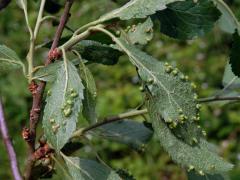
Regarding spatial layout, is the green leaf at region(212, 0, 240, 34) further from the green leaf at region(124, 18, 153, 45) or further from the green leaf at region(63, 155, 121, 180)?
the green leaf at region(63, 155, 121, 180)

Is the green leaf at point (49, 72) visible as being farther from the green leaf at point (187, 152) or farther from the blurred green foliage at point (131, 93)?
the blurred green foliage at point (131, 93)

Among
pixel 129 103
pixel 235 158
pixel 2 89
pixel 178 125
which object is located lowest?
pixel 235 158

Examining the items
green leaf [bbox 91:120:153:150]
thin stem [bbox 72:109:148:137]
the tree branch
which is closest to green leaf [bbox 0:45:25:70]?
the tree branch

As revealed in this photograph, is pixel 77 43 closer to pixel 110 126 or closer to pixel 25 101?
pixel 110 126

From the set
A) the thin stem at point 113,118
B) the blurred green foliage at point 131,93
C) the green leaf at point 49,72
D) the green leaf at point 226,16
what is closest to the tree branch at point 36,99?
the green leaf at point 49,72

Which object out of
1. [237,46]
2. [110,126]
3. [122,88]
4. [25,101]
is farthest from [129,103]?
[237,46]

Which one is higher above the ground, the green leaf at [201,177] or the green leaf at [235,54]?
the green leaf at [235,54]
